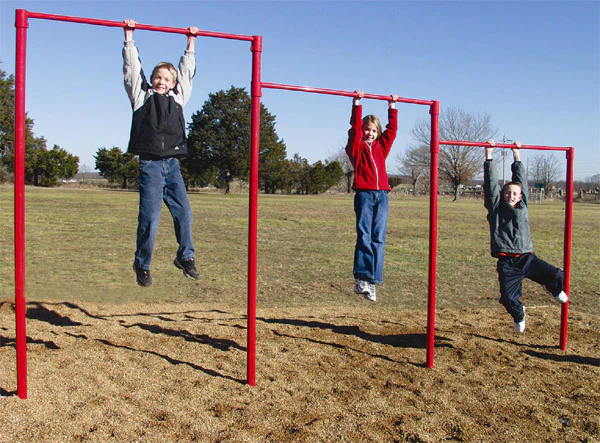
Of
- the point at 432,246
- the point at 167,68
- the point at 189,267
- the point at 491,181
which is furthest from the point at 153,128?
the point at 491,181

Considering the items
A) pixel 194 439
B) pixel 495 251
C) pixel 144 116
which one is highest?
pixel 144 116

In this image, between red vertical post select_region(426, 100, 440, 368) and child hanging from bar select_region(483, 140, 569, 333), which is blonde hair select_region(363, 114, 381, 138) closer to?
red vertical post select_region(426, 100, 440, 368)

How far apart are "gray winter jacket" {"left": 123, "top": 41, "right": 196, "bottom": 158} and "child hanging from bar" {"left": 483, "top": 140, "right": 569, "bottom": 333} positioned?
2.68 meters

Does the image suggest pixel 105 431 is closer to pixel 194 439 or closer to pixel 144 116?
pixel 194 439

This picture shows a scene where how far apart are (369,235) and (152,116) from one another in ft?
6.85

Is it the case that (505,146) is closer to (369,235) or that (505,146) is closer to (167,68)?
(369,235)

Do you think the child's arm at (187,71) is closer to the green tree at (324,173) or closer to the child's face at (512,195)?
the child's face at (512,195)

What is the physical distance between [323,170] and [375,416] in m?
40.9

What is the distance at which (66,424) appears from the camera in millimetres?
3516

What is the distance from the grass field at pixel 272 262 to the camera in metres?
7.68

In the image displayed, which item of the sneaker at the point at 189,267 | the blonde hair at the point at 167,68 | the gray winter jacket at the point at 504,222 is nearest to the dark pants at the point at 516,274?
the gray winter jacket at the point at 504,222

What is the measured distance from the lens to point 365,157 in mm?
4840

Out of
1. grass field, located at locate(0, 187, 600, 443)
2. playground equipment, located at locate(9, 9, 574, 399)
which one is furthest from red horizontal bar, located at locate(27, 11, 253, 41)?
grass field, located at locate(0, 187, 600, 443)

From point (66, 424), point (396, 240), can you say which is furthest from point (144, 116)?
point (396, 240)
